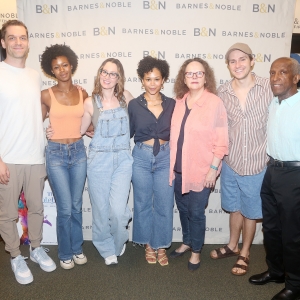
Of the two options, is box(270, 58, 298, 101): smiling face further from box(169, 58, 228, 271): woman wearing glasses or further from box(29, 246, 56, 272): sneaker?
box(29, 246, 56, 272): sneaker

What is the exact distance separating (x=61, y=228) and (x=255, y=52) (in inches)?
103

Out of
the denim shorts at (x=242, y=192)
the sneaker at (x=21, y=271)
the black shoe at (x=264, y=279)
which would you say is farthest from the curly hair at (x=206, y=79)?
the sneaker at (x=21, y=271)

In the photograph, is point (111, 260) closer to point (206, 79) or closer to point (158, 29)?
point (206, 79)

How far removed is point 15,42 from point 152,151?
1464mm

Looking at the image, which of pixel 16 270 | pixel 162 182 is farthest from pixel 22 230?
pixel 162 182

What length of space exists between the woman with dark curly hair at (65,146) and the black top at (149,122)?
19.2 inches

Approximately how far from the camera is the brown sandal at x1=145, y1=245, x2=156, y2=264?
288 cm

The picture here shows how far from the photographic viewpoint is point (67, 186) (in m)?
2.62

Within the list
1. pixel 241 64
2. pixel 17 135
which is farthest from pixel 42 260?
pixel 241 64

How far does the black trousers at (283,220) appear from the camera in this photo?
2164 millimetres

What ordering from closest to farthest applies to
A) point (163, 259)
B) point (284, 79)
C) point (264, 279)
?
point (284, 79)
point (264, 279)
point (163, 259)

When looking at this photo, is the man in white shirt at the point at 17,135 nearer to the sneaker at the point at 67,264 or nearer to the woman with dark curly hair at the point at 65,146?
the woman with dark curly hair at the point at 65,146

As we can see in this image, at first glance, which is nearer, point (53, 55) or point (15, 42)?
point (15, 42)

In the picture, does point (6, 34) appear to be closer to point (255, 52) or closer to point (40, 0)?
point (40, 0)
